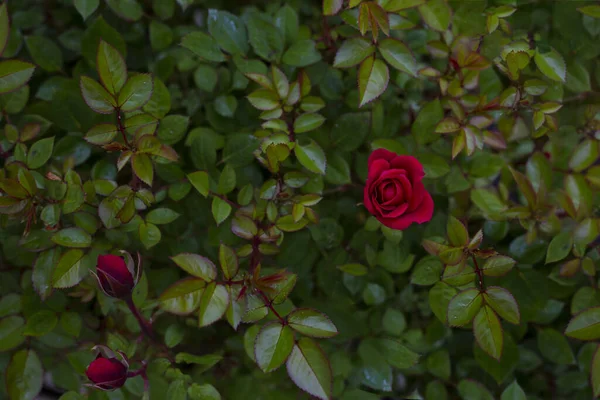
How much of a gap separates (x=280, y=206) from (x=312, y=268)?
194 millimetres

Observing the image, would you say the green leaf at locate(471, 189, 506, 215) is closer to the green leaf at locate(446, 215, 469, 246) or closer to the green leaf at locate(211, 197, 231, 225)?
the green leaf at locate(446, 215, 469, 246)

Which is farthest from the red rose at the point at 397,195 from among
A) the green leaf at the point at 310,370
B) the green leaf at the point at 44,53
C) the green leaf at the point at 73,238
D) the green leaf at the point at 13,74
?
the green leaf at the point at 44,53

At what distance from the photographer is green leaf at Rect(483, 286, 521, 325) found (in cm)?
71

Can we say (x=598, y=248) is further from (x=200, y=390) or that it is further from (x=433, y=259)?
(x=200, y=390)

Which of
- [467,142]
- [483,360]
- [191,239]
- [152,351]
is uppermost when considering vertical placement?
[467,142]

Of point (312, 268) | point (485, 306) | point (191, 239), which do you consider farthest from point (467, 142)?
point (191, 239)

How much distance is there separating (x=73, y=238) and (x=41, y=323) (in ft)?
0.59

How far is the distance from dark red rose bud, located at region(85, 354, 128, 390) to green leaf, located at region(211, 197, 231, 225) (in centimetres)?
26

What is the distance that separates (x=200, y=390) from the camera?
2.49 feet

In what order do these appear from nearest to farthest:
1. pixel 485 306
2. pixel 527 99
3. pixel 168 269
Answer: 1. pixel 485 306
2. pixel 527 99
3. pixel 168 269

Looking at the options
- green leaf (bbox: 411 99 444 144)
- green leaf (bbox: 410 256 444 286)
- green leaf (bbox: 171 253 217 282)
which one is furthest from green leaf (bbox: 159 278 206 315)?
green leaf (bbox: 411 99 444 144)

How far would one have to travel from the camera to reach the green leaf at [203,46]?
2.93ft

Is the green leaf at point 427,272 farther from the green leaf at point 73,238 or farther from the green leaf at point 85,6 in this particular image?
the green leaf at point 85,6

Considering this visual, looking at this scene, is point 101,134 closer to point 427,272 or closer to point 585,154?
point 427,272
